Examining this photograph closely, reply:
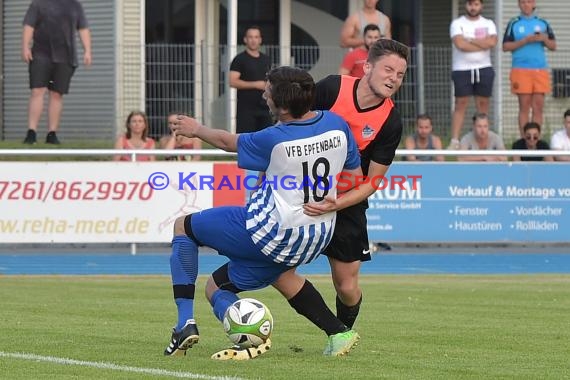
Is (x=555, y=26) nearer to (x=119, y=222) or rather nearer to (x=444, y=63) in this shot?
(x=444, y=63)

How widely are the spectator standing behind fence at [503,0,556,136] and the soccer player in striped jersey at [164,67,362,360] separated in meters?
13.6

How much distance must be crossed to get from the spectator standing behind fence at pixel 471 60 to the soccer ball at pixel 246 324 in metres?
13.2

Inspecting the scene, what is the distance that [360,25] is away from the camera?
20453 millimetres

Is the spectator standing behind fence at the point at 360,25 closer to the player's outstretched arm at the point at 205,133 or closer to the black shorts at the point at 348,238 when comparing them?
→ the black shorts at the point at 348,238

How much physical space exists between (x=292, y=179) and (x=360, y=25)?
12.4 m

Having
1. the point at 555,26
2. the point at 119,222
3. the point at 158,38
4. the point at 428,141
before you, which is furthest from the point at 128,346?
the point at 555,26

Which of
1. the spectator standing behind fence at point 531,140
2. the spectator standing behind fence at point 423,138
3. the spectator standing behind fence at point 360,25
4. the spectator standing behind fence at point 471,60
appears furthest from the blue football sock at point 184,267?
the spectator standing behind fence at point 471,60

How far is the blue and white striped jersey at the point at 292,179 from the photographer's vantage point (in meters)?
8.23

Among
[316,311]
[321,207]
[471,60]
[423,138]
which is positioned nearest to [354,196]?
[321,207]

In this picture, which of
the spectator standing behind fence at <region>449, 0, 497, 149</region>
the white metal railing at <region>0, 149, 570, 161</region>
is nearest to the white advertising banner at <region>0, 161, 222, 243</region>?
the white metal railing at <region>0, 149, 570, 161</region>

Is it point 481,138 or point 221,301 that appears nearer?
point 221,301

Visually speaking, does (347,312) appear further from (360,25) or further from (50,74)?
(50,74)

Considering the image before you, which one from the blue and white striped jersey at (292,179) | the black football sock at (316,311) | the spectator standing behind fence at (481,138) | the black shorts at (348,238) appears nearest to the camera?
the blue and white striped jersey at (292,179)

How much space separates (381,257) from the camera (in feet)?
63.4
